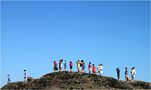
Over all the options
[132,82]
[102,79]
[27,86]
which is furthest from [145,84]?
[27,86]

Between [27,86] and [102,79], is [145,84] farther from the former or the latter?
[27,86]

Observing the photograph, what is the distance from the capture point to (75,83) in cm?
4325

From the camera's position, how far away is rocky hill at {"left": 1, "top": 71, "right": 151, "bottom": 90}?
1684 inches

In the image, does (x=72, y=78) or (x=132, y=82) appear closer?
(x=72, y=78)

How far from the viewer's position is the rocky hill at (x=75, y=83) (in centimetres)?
4278

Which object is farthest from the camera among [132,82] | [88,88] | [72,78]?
[132,82]

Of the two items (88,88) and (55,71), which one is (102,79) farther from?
(55,71)

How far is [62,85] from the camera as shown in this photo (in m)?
43.0

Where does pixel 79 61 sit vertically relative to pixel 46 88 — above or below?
above

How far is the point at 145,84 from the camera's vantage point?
47250mm

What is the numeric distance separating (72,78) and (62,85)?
2.16 metres

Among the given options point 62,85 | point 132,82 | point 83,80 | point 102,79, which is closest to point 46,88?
point 62,85

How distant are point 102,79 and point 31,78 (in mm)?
11115

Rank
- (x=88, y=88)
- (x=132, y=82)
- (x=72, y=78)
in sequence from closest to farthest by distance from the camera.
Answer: (x=88, y=88) → (x=72, y=78) → (x=132, y=82)
